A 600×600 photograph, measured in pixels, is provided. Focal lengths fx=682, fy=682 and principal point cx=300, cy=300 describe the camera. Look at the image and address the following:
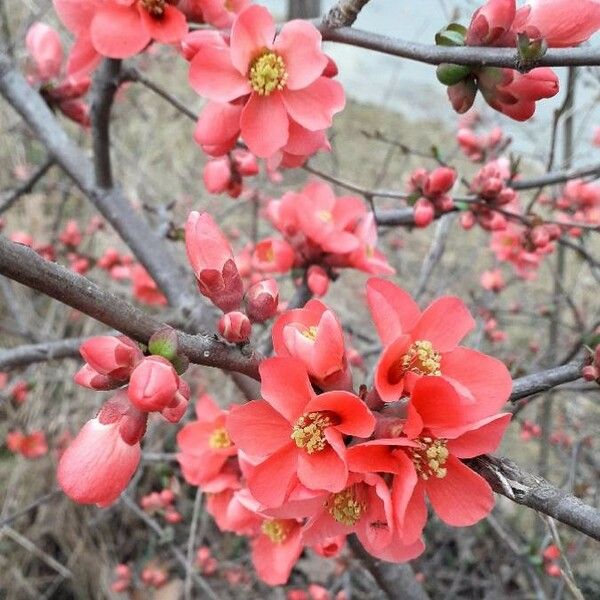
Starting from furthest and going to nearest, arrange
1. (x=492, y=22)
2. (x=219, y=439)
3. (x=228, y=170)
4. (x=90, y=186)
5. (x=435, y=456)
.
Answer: (x=90, y=186)
(x=228, y=170)
(x=219, y=439)
(x=492, y=22)
(x=435, y=456)

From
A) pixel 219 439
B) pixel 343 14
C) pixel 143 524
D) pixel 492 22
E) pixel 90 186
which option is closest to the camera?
pixel 492 22

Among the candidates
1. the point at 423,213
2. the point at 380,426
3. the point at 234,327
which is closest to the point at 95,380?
the point at 234,327

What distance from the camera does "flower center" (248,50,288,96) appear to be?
3.02 feet

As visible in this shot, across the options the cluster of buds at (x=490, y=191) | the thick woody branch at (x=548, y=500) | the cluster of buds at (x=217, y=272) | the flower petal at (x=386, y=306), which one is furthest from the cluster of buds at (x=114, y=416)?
the cluster of buds at (x=490, y=191)

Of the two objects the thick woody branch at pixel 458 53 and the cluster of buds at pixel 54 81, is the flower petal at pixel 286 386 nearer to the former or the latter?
the thick woody branch at pixel 458 53

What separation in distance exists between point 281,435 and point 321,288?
1.86 ft

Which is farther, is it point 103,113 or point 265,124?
point 103,113

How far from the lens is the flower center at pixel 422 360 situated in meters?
0.71

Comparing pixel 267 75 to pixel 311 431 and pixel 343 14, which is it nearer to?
pixel 343 14

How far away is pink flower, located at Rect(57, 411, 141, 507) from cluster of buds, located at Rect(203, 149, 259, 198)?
2.36 ft

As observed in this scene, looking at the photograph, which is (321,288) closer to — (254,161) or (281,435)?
(254,161)

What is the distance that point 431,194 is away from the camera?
4.43ft

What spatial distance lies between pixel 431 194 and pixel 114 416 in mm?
881

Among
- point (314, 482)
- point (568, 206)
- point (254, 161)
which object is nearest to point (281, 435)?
point (314, 482)
